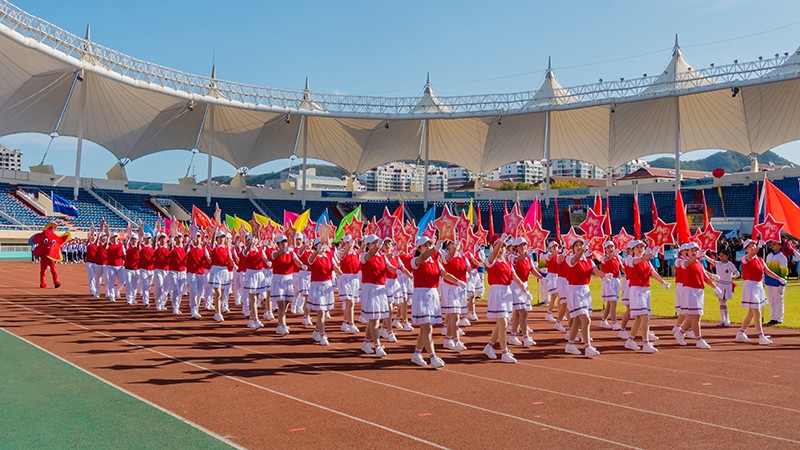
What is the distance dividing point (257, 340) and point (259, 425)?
594 centimetres

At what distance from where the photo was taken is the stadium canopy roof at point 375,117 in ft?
129

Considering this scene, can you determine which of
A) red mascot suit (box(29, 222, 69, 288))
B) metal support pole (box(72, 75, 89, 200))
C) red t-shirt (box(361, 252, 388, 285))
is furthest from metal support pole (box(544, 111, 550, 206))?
red t-shirt (box(361, 252, 388, 285))

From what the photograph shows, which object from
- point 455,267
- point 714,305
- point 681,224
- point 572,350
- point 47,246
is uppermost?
point 681,224

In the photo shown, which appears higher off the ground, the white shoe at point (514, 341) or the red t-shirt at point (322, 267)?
the red t-shirt at point (322, 267)

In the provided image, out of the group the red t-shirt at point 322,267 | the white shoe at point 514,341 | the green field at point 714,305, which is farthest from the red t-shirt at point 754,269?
the red t-shirt at point 322,267

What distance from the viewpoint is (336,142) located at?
58406 millimetres

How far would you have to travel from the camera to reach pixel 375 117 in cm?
5166

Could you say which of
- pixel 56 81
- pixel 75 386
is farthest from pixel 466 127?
pixel 75 386

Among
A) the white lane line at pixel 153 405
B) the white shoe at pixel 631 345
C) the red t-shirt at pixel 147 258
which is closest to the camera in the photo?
the white lane line at pixel 153 405

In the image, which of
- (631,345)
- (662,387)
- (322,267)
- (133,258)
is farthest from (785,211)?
(133,258)

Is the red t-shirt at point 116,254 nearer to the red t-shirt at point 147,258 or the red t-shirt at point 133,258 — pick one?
the red t-shirt at point 133,258

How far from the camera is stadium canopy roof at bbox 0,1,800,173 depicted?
39.4m

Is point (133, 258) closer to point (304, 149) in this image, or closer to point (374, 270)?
point (374, 270)

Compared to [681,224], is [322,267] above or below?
below
